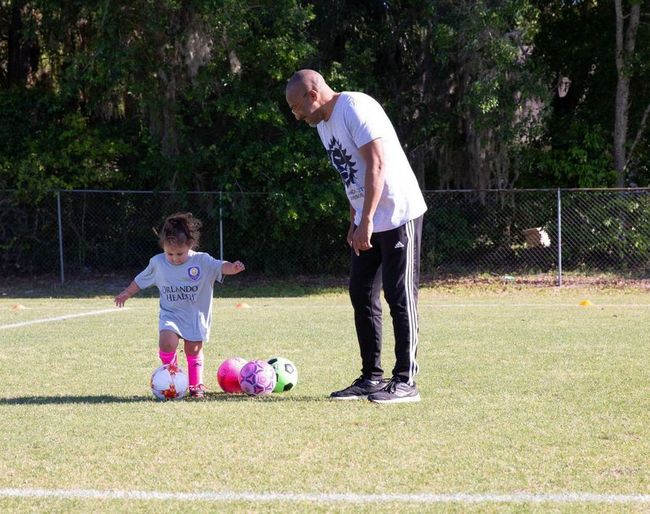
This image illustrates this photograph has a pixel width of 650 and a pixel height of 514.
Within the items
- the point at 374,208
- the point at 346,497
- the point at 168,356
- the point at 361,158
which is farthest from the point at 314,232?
the point at 346,497

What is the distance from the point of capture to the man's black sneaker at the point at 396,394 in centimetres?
636

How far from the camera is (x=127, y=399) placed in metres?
6.74

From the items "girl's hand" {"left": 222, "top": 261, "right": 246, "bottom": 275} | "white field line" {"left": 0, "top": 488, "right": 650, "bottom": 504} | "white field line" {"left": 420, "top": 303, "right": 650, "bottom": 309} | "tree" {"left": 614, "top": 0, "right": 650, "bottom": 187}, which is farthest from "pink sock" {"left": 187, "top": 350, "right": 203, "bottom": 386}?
"tree" {"left": 614, "top": 0, "right": 650, "bottom": 187}

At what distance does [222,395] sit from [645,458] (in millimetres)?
3106

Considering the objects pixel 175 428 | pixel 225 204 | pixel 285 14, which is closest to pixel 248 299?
pixel 225 204

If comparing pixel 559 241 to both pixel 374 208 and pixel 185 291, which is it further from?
pixel 374 208

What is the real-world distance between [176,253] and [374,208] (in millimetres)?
1637

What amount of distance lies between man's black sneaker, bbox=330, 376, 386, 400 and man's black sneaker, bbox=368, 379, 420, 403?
17cm

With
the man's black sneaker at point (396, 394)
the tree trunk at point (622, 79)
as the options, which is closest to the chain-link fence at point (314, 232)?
the tree trunk at point (622, 79)

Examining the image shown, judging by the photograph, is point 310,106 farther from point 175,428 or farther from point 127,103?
point 127,103

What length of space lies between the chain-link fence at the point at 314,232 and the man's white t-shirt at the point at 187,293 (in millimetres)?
11390

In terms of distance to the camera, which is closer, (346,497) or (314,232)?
(346,497)

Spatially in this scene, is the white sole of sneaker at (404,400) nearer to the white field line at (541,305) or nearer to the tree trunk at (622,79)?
the white field line at (541,305)

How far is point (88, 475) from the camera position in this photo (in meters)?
4.67
